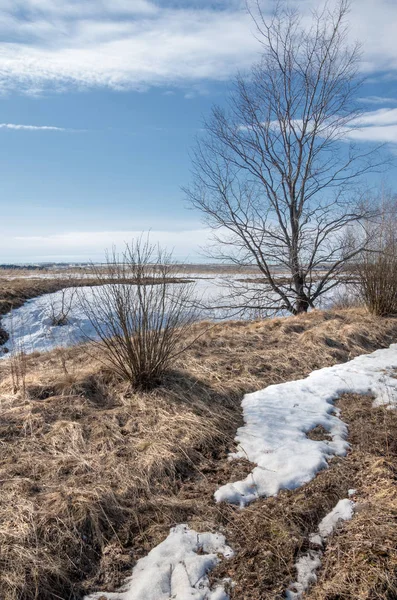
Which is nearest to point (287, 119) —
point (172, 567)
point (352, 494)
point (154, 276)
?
point (154, 276)

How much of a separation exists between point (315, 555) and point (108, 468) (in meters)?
1.57

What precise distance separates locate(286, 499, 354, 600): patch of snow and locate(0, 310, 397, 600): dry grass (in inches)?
2.4

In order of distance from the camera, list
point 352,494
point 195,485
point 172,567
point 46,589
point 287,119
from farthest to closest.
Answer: point 287,119 < point 195,485 < point 352,494 < point 172,567 < point 46,589

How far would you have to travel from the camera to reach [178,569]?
91.0 inches

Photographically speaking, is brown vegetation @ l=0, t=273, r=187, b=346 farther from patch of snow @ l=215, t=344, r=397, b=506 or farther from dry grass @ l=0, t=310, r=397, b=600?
patch of snow @ l=215, t=344, r=397, b=506

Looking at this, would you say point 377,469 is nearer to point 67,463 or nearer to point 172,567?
point 172,567

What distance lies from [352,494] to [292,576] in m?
0.92

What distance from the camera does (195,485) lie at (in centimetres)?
314

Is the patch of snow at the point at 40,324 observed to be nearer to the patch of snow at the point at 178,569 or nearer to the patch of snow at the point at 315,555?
the patch of snow at the point at 178,569

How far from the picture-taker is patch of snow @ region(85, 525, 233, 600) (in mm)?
2158

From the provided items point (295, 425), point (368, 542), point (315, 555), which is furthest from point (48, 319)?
point (368, 542)

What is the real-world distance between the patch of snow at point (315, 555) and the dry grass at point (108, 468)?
2.4 inches

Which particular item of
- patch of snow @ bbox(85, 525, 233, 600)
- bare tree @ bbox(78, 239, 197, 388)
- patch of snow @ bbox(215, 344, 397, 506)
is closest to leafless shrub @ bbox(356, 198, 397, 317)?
patch of snow @ bbox(215, 344, 397, 506)

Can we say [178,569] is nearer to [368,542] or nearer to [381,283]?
[368,542]
